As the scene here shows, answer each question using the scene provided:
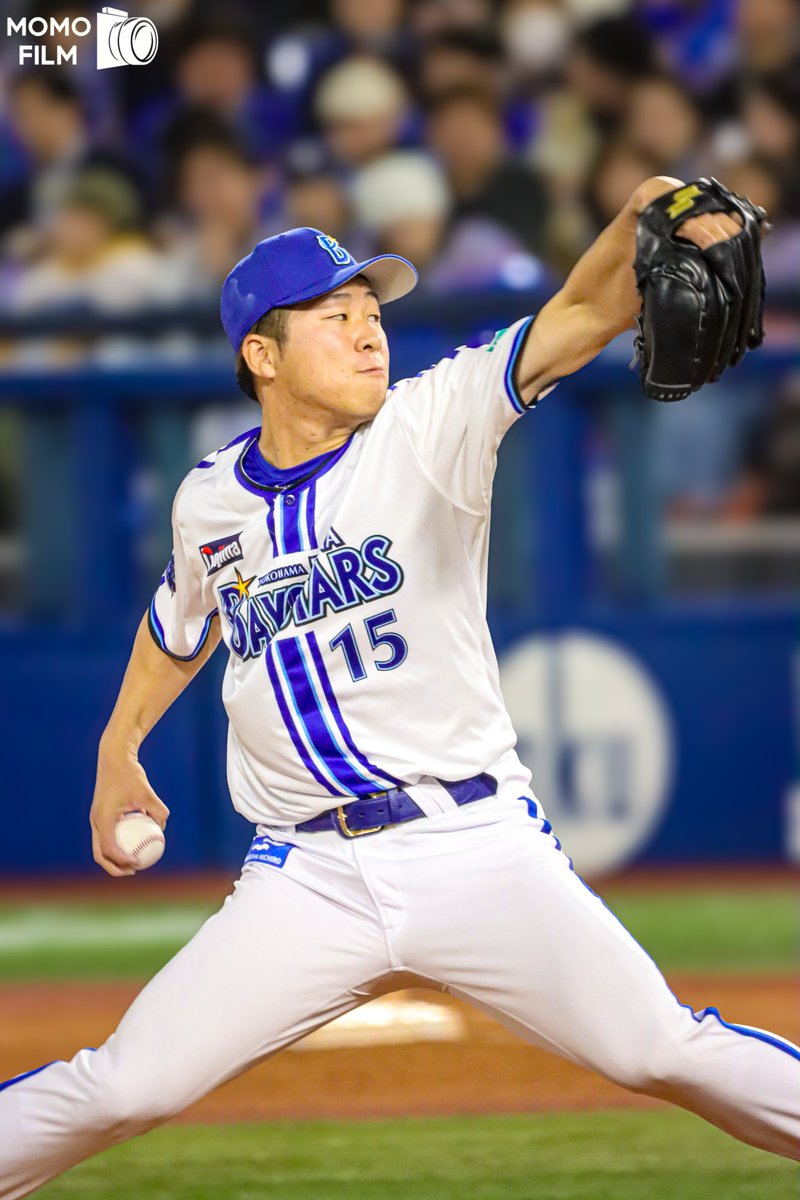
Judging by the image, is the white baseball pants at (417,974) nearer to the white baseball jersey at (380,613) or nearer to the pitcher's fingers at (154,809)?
the white baseball jersey at (380,613)

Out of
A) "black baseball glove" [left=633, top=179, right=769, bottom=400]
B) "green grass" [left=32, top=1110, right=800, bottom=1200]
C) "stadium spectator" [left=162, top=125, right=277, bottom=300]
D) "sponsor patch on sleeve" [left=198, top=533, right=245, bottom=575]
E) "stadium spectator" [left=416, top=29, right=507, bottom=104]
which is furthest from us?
"stadium spectator" [left=416, top=29, right=507, bottom=104]

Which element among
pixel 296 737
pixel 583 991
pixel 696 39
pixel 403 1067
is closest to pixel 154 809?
pixel 296 737

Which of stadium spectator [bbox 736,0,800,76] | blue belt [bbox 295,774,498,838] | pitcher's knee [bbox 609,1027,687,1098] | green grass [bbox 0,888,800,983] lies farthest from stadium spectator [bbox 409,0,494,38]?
pitcher's knee [bbox 609,1027,687,1098]

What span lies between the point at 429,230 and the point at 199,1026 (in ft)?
17.4

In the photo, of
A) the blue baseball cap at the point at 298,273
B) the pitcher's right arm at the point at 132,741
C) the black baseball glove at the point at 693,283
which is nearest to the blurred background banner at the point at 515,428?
the pitcher's right arm at the point at 132,741

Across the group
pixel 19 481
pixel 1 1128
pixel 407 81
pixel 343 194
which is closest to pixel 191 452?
pixel 19 481

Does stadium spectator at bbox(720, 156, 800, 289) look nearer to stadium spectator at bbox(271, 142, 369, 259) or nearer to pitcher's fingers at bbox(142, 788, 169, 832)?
stadium spectator at bbox(271, 142, 369, 259)

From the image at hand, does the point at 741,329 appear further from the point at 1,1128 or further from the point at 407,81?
the point at 407,81

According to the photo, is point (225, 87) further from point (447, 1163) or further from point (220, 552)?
point (447, 1163)

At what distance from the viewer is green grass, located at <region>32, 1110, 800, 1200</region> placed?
3365 millimetres

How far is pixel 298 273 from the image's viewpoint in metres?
3.01

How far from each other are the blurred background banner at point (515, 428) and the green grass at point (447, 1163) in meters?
2.69

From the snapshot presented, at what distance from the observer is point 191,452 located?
6945 millimetres

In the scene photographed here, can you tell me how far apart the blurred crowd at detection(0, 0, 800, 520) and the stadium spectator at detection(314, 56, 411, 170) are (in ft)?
0.04
